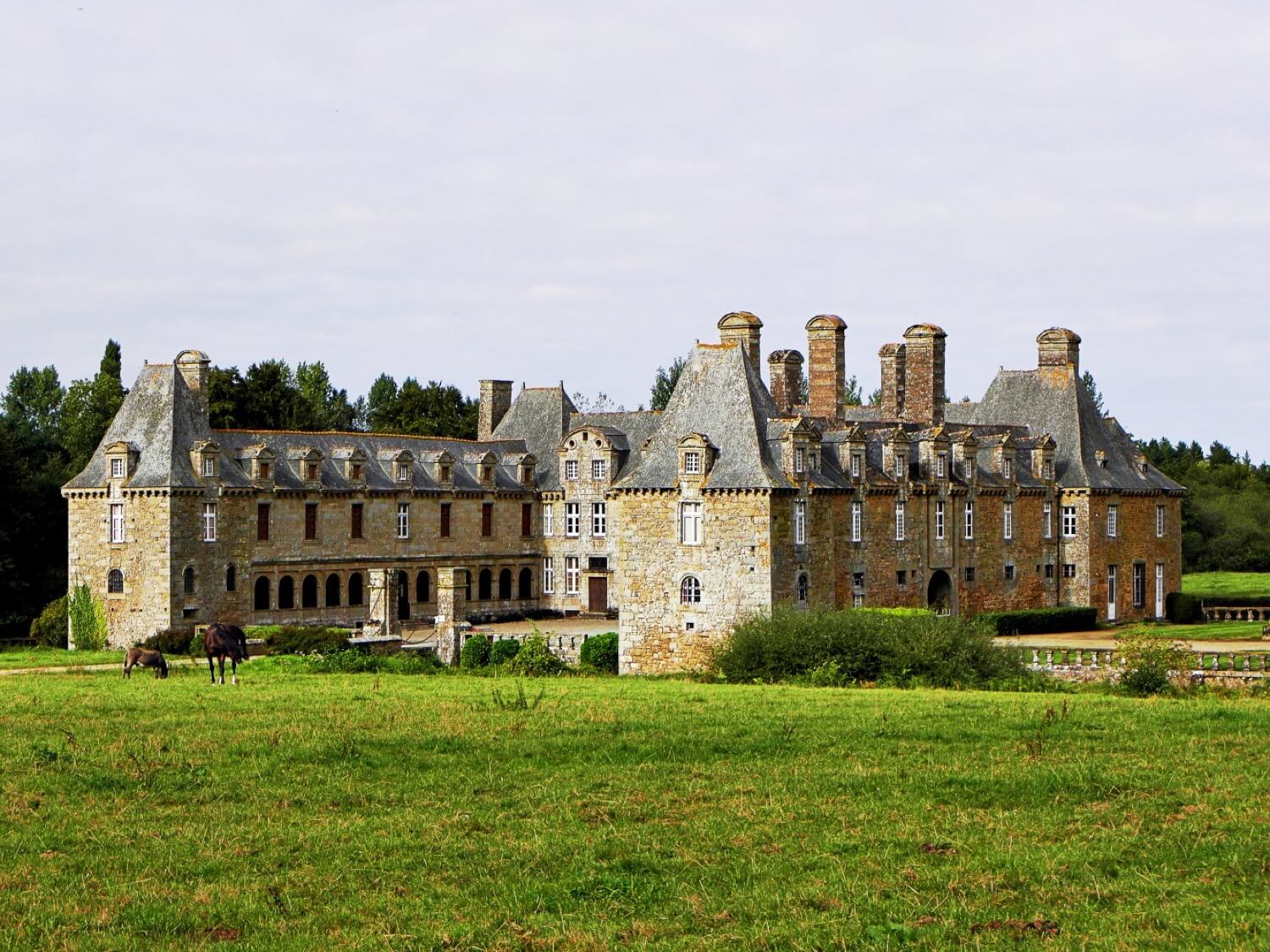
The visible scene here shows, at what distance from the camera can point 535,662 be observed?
140 feet

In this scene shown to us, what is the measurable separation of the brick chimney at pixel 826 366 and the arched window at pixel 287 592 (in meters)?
19.8

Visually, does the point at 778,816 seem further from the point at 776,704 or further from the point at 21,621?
the point at 21,621

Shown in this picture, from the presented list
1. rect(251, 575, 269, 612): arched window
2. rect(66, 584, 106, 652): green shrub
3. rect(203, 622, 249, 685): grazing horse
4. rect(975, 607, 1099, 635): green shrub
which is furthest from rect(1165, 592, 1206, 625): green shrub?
rect(203, 622, 249, 685): grazing horse

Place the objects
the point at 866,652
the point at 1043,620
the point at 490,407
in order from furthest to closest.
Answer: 1. the point at 490,407
2. the point at 1043,620
3. the point at 866,652

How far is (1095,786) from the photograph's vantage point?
56.4 ft

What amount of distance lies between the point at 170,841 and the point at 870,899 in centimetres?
633

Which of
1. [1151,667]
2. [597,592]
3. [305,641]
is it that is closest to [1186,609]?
[597,592]

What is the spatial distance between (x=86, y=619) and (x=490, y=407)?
22984 millimetres

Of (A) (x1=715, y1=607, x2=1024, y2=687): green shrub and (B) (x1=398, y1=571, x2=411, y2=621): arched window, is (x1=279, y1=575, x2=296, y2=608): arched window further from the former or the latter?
(A) (x1=715, y1=607, x2=1024, y2=687): green shrub

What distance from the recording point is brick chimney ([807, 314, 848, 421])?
2196 inches

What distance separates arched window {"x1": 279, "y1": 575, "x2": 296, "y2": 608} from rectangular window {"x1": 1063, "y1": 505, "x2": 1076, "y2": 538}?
28915mm

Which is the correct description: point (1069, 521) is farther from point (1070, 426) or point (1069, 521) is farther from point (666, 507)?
point (666, 507)

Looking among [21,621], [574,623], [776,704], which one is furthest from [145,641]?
[776,704]

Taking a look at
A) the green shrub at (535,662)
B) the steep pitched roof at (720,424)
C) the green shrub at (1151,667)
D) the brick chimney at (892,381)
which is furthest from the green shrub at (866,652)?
the brick chimney at (892,381)
